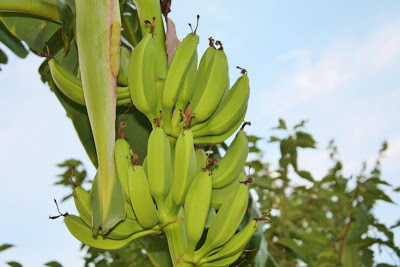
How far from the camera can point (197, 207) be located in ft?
2.90

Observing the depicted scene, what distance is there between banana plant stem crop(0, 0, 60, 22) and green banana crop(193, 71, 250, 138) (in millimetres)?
558

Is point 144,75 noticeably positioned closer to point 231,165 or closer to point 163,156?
→ point 163,156

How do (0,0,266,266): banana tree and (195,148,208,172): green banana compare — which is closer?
(0,0,266,266): banana tree

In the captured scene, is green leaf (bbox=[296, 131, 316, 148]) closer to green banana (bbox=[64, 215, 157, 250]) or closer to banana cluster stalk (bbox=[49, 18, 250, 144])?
banana cluster stalk (bbox=[49, 18, 250, 144])

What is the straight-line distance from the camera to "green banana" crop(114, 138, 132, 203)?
3.05ft

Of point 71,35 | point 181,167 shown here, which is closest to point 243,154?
point 181,167

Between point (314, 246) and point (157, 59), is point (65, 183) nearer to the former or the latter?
point (314, 246)

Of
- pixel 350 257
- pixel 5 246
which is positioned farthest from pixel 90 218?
pixel 350 257

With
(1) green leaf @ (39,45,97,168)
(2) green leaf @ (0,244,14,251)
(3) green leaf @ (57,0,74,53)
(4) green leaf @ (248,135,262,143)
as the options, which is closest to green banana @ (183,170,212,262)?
(1) green leaf @ (39,45,97,168)

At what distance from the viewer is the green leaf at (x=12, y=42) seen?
1.44 m

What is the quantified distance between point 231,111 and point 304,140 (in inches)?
53.8

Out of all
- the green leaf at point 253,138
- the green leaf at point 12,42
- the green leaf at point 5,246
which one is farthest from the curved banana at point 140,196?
the green leaf at point 253,138

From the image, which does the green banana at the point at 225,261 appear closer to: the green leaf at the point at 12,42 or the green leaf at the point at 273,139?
the green leaf at the point at 12,42

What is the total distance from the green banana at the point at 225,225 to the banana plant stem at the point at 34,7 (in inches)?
30.0
